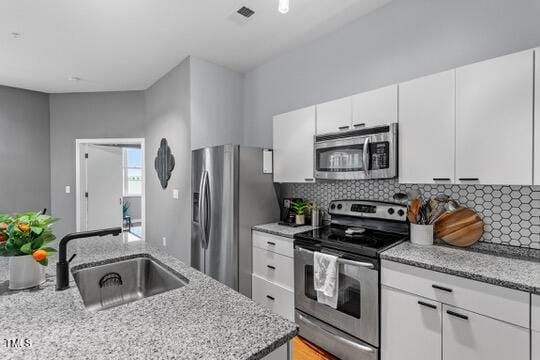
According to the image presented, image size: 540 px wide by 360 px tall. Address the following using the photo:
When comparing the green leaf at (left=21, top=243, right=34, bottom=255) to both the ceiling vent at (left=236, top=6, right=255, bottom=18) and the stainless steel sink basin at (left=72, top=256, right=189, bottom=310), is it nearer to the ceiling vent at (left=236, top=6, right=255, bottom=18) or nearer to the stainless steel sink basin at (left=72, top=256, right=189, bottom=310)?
the stainless steel sink basin at (left=72, top=256, right=189, bottom=310)

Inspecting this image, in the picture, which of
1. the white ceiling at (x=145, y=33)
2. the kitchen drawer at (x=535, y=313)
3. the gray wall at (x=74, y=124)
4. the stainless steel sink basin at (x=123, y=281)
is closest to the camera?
the kitchen drawer at (x=535, y=313)

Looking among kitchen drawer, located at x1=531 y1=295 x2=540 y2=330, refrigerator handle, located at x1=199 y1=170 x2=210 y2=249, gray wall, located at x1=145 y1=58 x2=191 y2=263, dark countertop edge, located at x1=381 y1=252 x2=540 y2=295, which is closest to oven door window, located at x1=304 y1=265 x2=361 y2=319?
dark countertop edge, located at x1=381 y1=252 x2=540 y2=295

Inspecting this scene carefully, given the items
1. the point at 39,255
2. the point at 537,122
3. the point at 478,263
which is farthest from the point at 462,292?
the point at 39,255

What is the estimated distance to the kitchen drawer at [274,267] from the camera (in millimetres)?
2365

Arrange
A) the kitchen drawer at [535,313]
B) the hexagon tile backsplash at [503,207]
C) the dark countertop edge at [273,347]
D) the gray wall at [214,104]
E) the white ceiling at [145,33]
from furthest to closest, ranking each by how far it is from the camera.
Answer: the gray wall at [214,104], the white ceiling at [145,33], the hexagon tile backsplash at [503,207], the kitchen drawer at [535,313], the dark countertop edge at [273,347]

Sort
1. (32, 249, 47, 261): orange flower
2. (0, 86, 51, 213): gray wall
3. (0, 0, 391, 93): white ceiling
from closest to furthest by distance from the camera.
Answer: (32, 249, 47, 261): orange flower, (0, 0, 391, 93): white ceiling, (0, 86, 51, 213): gray wall

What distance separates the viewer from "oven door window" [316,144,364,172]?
2.19 metres

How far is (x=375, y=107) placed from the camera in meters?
2.10

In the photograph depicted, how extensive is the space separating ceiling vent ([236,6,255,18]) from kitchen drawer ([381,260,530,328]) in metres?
2.31

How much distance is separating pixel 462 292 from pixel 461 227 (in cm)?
62

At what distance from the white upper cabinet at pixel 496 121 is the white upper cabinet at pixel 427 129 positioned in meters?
0.05

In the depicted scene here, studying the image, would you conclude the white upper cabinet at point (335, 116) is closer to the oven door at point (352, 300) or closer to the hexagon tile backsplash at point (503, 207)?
the hexagon tile backsplash at point (503, 207)

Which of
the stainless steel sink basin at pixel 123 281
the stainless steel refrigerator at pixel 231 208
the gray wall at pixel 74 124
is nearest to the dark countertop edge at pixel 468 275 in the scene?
the stainless steel sink basin at pixel 123 281

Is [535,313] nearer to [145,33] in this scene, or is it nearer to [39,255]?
[39,255]
